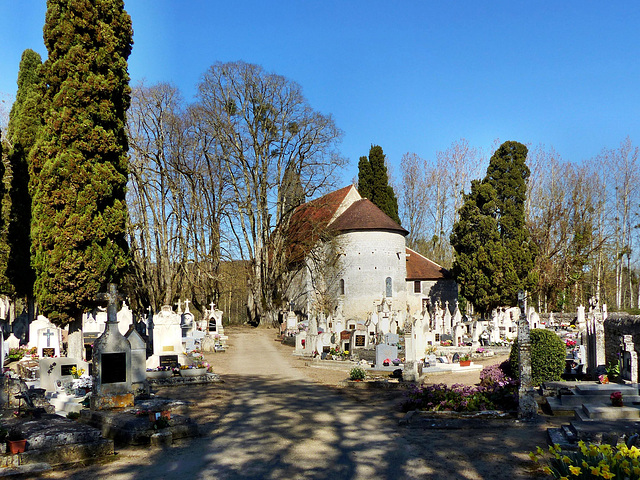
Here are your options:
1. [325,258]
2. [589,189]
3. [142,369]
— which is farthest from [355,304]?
[142,369]

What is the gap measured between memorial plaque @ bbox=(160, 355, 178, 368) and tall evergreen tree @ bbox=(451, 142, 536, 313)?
23425 millimetres

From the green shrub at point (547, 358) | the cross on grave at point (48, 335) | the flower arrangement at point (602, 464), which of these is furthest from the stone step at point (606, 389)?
the cross on grave at point (48, 335)

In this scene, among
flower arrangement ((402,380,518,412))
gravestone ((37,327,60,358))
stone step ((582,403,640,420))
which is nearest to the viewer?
stone step ((582,403,640,420))

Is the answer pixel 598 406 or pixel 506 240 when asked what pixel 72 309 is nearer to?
pixel 598 406

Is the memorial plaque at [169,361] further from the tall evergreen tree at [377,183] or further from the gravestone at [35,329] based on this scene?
the tall evergreen tree at [377,183]

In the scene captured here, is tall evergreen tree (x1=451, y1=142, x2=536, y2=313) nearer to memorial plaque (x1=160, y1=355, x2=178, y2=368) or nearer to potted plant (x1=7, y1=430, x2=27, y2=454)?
memorial plaque (x1=160, y1=355, x2=178, y2=368)

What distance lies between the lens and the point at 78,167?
18.8 m

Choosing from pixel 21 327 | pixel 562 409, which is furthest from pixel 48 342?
pixel 562 409

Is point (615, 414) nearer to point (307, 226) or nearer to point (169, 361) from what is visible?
point (169, 361)

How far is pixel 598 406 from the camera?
31.3 feet

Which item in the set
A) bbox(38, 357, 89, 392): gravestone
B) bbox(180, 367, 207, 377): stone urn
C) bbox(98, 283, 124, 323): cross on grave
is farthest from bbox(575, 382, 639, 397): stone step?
bbox(38, 357, 89, 392): gravestone

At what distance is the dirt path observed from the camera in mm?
6941

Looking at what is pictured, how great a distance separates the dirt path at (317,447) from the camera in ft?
22.8

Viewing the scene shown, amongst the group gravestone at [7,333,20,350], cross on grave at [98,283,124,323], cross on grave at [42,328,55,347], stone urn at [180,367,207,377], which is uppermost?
cross on grave at [98,283,124,323]
